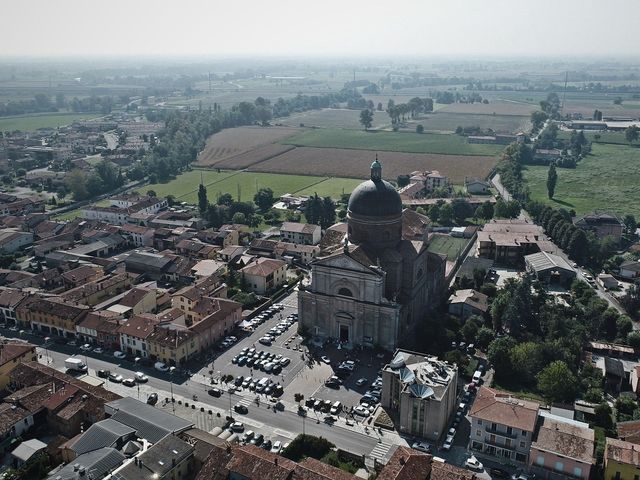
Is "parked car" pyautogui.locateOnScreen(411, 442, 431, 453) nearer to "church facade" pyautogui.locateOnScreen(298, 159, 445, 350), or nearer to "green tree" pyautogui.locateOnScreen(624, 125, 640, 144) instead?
"church facade" pyautogui.locateOnScreen(298, 159, 445, 350)

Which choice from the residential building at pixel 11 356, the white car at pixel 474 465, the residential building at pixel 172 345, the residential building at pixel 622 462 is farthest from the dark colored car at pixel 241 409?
the residential building at pixel 622 462

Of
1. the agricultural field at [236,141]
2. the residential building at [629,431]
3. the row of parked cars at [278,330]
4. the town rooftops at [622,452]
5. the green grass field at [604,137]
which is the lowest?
the row of parked cars at [278,330]

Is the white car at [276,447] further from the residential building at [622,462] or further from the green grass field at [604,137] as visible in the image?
the green grass field at [604,137]

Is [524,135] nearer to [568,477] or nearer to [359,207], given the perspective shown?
[359,207]

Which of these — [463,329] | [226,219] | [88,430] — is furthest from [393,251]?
[226,219]

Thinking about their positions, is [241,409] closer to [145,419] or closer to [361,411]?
[145,419]

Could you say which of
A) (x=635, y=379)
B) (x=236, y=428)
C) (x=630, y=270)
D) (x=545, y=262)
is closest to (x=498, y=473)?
(x=635, y=379)

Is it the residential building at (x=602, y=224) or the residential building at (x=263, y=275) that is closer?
the residential building at (x=263, y=275)
